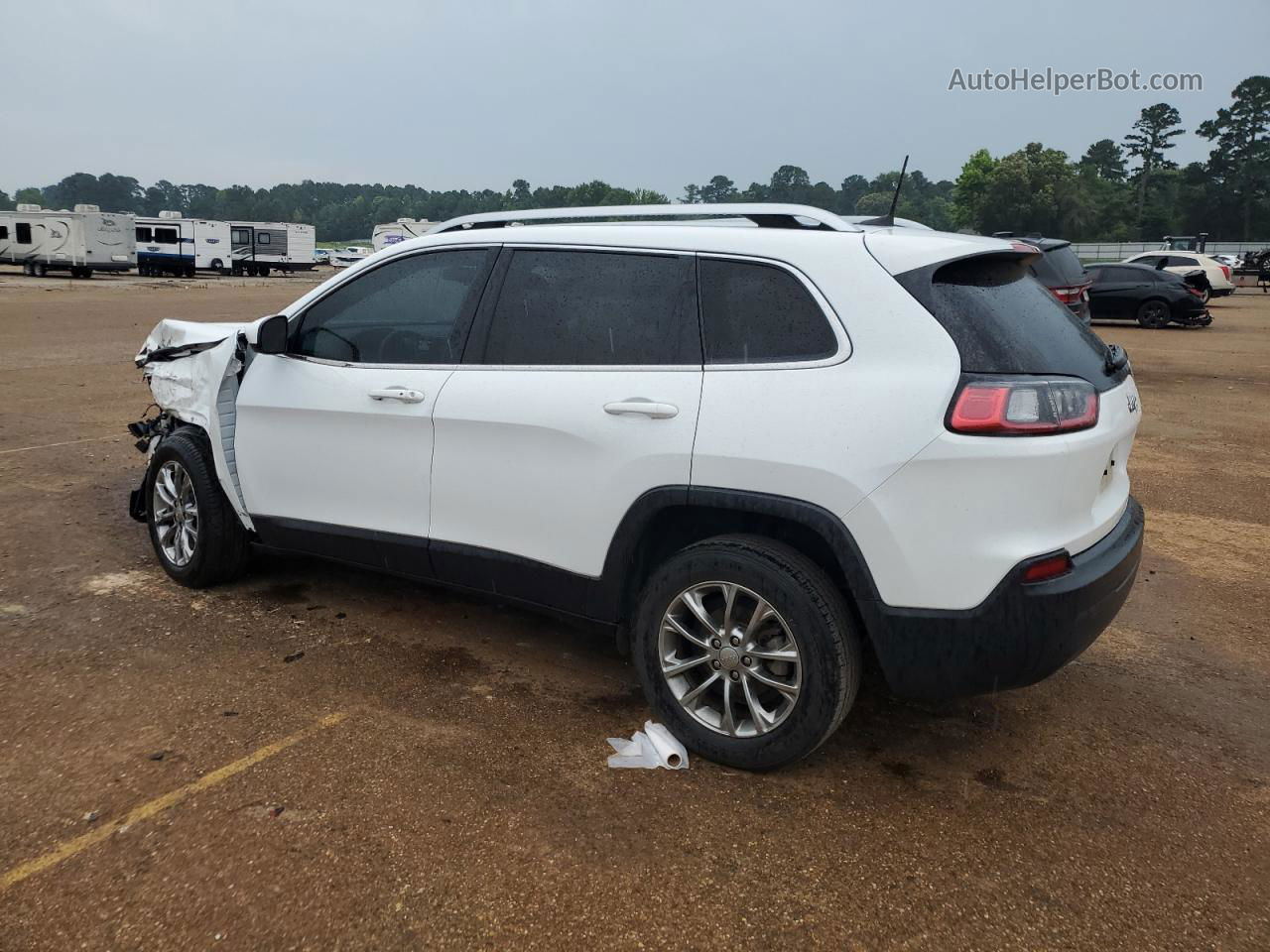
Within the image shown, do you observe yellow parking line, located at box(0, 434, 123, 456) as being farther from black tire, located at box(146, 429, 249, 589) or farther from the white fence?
the white fence

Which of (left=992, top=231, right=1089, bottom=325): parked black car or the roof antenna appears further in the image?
(left=992, top=231, right=1089, bottom=325): parked black car

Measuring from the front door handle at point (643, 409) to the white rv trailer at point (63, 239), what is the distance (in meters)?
44.1

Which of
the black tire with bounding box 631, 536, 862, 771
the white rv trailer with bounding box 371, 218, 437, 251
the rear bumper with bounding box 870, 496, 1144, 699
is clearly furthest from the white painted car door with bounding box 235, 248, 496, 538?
the white rv trailer with bounding box 371, 218, 437, 251

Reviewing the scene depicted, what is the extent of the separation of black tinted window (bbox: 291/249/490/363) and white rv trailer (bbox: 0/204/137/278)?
140 feet

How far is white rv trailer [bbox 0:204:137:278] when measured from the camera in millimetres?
40000

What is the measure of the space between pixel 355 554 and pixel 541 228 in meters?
1.58

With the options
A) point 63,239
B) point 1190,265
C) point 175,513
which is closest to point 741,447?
point 175,513

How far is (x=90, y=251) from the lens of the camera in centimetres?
4081

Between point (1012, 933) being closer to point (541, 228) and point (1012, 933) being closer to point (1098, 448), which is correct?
point (1098, 448)

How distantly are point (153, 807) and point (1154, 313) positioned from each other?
22.9 metres

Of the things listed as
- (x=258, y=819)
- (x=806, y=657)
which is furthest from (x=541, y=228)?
(x=258, y=819)

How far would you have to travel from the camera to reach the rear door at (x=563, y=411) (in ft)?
10.7

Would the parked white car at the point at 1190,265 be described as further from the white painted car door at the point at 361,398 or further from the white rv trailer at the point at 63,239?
the white rv trailer at the point at 63,239

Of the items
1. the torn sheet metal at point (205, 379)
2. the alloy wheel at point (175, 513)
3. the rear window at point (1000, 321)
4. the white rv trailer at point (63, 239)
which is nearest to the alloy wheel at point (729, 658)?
the rear window at point (1000, 321)
